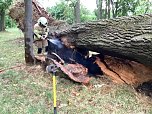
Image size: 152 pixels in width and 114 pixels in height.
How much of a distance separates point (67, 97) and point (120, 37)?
160cm

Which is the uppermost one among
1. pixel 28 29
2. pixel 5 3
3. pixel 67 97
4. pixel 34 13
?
pixel 5 3

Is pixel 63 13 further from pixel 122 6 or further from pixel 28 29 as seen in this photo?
pixel 28 29

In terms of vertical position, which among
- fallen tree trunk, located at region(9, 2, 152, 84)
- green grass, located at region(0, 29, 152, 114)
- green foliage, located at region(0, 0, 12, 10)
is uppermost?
green foliage, located at region(0, 0, 12, 10)

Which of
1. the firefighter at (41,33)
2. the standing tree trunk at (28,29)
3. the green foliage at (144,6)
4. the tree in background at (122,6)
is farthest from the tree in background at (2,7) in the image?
the standing tree trunk at (28,29)

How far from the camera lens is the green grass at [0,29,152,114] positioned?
568 centimetres

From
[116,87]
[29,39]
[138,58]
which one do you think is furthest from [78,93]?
[29,39]

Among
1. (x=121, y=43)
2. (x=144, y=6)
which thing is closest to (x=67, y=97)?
(x=121, y=43)

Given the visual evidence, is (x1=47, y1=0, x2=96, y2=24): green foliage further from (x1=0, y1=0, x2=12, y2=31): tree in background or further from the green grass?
the green grass

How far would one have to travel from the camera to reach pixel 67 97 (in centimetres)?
612

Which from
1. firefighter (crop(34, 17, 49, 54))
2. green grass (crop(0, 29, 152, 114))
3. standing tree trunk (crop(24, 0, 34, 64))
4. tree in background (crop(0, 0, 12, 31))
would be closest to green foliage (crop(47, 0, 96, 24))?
tree in background (crop(0, 0, 12, 31))

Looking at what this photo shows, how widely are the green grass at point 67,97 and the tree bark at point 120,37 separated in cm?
74

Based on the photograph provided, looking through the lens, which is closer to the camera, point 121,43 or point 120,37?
point 121,43

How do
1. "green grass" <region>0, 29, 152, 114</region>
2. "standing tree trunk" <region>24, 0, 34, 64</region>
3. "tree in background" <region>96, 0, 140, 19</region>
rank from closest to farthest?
"green grass" <region>0, 29, 152, 114</region>, "standing tree trunk" <region>24, 0, 34, 64</region>, "tree in background" <region>96, 0, 140, 19</region>

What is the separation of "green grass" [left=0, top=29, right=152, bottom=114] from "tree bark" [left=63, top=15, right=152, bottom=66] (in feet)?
2.42
